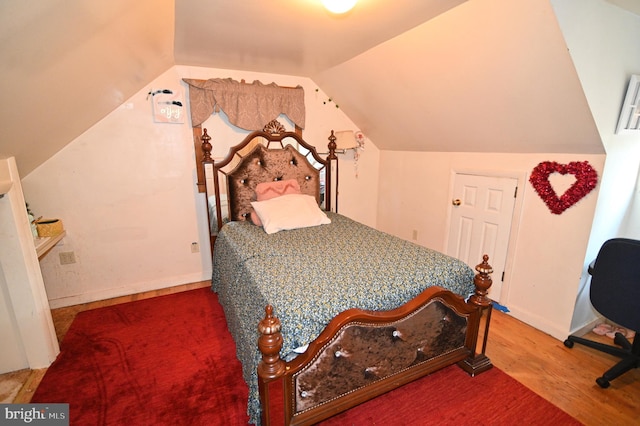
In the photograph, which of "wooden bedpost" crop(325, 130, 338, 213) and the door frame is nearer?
the door frame

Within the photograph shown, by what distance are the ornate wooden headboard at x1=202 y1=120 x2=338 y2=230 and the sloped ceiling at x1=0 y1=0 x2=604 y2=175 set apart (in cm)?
72

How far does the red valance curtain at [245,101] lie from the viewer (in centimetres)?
282

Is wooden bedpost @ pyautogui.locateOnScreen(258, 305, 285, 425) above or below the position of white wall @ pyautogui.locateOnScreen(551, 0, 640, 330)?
below

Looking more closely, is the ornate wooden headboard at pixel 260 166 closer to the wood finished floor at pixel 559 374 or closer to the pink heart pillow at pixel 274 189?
the pink heart pillow at pixel 274 189

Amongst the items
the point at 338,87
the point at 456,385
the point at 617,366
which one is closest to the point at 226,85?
the point at 338,87

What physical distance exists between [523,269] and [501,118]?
1.28m

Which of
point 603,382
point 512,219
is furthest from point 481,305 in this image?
point 512,219

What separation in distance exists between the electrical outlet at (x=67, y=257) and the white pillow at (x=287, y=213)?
1.67m

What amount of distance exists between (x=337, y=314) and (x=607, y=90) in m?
2.13

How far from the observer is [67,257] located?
268 cm

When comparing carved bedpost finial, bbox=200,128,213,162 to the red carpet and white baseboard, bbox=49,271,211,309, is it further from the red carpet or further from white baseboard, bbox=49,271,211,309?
the red carpet

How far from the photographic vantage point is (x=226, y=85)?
9.50 ft

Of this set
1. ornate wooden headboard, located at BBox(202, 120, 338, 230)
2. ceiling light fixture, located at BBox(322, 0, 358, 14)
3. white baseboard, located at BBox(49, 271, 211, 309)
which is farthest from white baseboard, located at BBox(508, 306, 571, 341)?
white baseboard, located at BBox(49, 271, 211, 309)

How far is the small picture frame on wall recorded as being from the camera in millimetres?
2729
